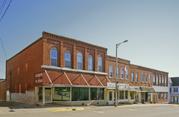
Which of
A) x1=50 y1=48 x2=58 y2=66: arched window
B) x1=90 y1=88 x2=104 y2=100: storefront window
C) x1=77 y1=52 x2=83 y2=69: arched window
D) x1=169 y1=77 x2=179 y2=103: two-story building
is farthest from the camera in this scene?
x1=169 y1=77 x2=179 y2=103: two-story building

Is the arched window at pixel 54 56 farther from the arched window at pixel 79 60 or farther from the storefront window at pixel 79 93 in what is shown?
the storefront window at pixel 79 93

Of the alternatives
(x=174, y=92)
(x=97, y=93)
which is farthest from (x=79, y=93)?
(x=174, y=92)

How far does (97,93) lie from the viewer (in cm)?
4219

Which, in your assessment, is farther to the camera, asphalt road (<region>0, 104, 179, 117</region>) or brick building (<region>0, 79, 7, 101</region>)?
brick building (<region>0, 79, 7, 101</region>)

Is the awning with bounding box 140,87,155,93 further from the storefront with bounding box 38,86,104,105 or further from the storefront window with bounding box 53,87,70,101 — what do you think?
the storefront window with bounding box 53,87,70,101

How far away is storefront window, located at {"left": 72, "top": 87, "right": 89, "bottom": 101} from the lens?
3758 cm

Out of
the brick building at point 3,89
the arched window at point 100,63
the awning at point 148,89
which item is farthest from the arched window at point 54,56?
the awning at point 148,89

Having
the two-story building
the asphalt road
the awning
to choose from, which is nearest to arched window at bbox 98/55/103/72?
the asphalt road

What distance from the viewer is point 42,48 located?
34438mm

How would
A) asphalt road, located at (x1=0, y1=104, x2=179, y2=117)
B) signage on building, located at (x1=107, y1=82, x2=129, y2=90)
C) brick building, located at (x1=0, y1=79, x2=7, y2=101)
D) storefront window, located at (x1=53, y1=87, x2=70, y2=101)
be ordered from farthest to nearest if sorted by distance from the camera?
brick building, located at (x1=0, y1=79, x2=7, y2=101) → signage on building, located at (x1=107, y1=82, x2=129, y2=90) → storefront window, located at (x1=53, y1=87, x2=70, y2=101) → asphalt road, located at (x1=0, y1=104, x2=179, y2=117)

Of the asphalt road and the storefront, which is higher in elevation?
the storefront

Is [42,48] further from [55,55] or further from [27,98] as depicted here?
[27,98]

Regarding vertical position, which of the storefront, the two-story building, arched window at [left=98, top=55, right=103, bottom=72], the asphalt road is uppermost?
arched window at [left=98, top=55, right=103, bottom=72]

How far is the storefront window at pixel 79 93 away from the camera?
37575 millimetres
